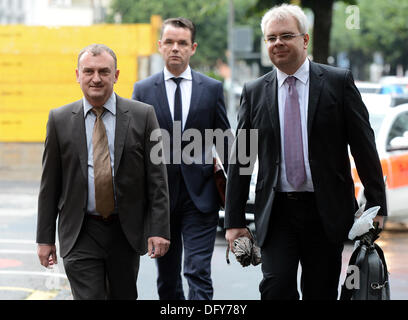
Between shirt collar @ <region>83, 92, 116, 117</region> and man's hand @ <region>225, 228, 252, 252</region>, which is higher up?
shirt collar @ <region>83, 92, 116, 117</region>

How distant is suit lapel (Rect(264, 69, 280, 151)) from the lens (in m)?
4.59

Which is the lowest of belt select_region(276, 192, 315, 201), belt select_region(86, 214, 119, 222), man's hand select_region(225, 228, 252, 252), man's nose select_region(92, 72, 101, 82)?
man's hand select_region(225, 228, 252, 252)

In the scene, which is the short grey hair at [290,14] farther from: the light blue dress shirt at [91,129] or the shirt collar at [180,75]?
the shirt collar at [180,75]

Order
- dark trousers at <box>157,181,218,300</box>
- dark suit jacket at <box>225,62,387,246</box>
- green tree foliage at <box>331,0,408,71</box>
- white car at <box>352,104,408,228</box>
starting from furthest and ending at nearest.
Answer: green tree foliage at <box>331,0,408,71</box>
white car at <box>352,104,408,228</box>
dark trousers at <box>157,181,218,300</box>
dark suit jacket at <box>225,62,387,246</box>

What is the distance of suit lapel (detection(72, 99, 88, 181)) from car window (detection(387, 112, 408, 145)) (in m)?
7.27

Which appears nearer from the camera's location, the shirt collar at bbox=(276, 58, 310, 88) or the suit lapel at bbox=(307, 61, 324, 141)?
the suit lapel at bbox=(307, 61, 324, 141)

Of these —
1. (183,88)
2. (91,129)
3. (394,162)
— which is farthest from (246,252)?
(394,162)

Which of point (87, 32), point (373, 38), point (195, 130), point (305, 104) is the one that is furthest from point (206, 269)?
point (373, 38)

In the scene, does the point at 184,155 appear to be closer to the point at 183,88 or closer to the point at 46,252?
the point at 183,88

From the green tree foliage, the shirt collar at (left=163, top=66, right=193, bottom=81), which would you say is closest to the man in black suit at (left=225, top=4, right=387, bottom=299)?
the shirt collar at (left=163, top=66, right=193, bottom=81)

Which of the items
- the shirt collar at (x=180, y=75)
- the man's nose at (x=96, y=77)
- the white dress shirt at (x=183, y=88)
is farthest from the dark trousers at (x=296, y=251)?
the shirt collar at (x=180, y=75)

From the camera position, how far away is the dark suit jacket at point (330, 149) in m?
4.53

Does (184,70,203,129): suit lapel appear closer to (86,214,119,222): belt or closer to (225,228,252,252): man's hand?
(225,228,252,252): man's hand

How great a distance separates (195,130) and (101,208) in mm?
1695
